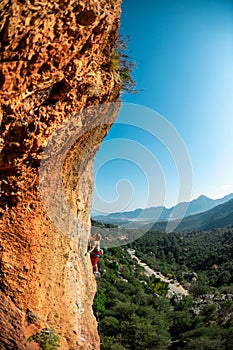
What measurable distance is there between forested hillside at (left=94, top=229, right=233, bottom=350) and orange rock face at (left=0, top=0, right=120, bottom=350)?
13560 mm

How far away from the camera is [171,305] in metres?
44.2

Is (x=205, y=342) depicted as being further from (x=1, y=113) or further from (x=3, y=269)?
(x=1, y=113)

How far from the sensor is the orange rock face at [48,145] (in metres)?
3.63

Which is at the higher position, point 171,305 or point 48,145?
point 48,145

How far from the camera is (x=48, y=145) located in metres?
5.26

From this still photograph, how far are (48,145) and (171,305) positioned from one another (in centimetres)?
4526

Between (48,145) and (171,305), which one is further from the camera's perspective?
(171,305)

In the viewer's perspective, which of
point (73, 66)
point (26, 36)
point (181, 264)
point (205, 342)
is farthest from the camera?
point (181, 264)

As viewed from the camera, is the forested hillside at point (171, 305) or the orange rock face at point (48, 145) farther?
the forested hillside at point (171, 305)

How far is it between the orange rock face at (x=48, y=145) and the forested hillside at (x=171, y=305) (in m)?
13.6

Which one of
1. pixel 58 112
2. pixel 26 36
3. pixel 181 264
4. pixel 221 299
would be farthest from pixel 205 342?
pixel 181 264

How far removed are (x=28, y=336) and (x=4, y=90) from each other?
4.76 metres

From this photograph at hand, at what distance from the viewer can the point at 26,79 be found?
383cm

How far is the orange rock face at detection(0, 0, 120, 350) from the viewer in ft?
11.9
